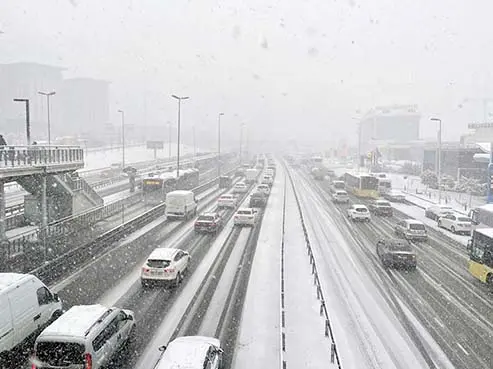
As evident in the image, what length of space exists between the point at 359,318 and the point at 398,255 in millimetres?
7266

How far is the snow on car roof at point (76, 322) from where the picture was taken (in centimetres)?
1132

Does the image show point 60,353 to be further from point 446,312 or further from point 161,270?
point 446,312

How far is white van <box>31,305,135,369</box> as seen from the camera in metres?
11.0

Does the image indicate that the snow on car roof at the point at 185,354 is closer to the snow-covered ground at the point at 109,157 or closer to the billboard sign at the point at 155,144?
the snow-covered ground at the point at 109,157

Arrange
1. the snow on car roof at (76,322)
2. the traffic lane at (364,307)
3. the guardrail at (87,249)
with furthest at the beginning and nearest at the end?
the guardrail at (87,249) < the traffic lane at (364,307) < the snow on car roof at (76,322)

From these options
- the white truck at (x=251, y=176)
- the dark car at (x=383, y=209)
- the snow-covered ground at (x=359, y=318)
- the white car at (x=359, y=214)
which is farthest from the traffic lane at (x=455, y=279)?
the white truck at (x=251, y=176)

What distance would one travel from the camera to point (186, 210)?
37.7 metres

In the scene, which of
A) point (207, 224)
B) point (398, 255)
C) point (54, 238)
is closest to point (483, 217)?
point (398, 255)

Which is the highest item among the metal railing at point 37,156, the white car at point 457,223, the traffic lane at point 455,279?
the metal railing at point 37,156

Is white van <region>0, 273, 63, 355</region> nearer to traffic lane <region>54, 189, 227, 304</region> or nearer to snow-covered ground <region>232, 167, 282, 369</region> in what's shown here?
traffic lane <region>54, 189, 227, 304</region>

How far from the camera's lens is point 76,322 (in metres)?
11.8

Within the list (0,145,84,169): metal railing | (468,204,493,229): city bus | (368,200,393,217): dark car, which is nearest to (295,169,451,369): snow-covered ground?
(368,200,393,217): dark car

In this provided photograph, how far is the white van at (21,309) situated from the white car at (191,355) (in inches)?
161

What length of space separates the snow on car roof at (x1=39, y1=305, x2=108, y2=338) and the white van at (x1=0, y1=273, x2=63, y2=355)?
1.32m
